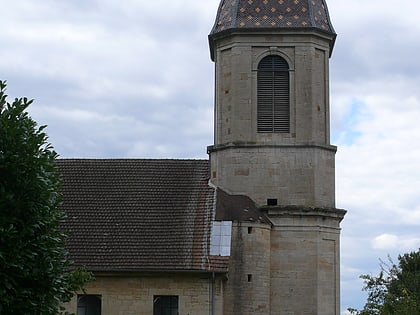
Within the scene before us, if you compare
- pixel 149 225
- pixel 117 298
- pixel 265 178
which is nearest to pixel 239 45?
pixel 265 178

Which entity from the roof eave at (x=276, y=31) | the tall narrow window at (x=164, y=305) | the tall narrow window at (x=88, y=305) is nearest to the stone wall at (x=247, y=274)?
the tall narrow window at (x=164, y=305)

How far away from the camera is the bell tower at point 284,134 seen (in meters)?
36.3

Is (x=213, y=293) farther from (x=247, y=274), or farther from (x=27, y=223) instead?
(x=27, y=223)

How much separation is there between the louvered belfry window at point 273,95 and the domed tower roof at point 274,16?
4.59 feet

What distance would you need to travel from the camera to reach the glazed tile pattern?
38156mm

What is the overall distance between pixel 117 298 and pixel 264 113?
30.6ft

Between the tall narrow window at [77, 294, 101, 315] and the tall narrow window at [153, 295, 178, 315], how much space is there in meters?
2.10

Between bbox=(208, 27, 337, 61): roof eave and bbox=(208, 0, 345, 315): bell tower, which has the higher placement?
bbox=(208, 27, 337, 61): roof eave

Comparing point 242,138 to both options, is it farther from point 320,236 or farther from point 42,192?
point 42,192

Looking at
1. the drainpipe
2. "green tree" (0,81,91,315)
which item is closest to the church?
the drainpipe

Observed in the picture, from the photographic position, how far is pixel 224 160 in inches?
1480

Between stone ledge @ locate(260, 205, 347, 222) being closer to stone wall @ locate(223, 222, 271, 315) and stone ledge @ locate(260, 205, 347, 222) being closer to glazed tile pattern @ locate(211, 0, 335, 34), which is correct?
stone wall @ locate(223, 222, 271, 315)

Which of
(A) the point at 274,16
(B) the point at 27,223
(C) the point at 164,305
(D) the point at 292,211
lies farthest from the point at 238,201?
(B) the point at 27,223

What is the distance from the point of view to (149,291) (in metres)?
34.7
